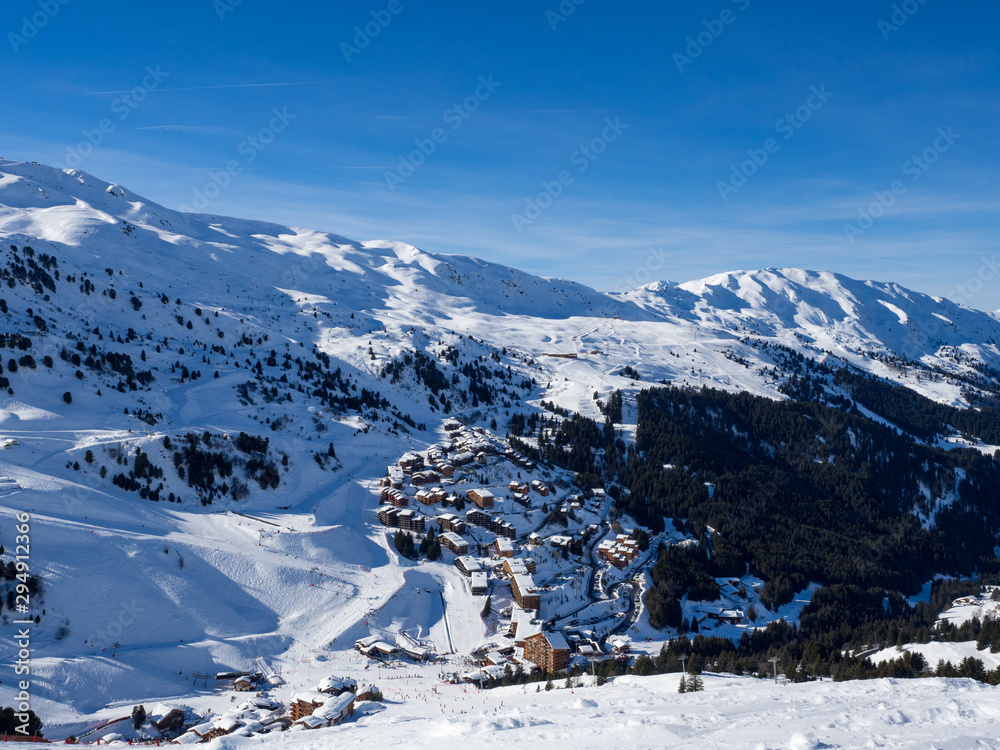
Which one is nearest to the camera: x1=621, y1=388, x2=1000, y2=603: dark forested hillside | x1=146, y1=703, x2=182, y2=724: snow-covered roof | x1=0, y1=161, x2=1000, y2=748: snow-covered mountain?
x1=146, y1=703, x2=182, y2=724: snow-covered roof

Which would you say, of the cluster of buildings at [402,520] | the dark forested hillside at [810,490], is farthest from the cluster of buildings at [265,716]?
the dark forested hillside at [810,490]

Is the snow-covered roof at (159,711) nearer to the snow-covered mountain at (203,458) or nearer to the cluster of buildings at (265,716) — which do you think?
the cluster of buildings at (265,716)

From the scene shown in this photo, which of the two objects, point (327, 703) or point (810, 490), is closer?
point (327, 703)

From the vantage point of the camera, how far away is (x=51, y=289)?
10562cm

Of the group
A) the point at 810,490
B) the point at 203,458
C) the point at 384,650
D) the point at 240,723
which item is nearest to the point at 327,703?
the point at 240,723

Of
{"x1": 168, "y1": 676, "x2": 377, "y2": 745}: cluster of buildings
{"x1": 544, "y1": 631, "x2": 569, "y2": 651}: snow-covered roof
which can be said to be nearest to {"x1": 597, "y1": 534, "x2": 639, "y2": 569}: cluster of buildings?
{"x1": 544, "y1": 631, "x2": 569, "y2": 651}: snow-covered roof

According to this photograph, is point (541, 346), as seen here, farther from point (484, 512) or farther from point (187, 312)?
point (484, 512)

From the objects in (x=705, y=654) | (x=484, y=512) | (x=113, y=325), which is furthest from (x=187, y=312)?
(x=705, y=654)

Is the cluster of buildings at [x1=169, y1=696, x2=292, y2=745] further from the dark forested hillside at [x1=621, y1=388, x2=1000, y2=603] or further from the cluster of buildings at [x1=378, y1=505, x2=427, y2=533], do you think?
the dark forested hillside at [x1=621, y1=388, x2=1000, y2=603]

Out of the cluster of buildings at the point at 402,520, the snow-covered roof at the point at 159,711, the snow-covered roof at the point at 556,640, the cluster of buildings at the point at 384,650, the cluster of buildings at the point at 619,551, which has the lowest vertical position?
the cluster of buildings at the point at 384,650

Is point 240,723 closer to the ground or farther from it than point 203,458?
closer to the ground

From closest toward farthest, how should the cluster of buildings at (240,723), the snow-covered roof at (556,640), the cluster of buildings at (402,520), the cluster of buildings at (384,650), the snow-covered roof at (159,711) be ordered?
the cluster of buildings at (240,723)
the snow-covered roof at (159,711)
the cluster of buildings at (384,650)
the snow-covered roof at (556,640)
the cluster of buildings at (402,520)

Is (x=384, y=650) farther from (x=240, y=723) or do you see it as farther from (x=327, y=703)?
(x=240, y=723)

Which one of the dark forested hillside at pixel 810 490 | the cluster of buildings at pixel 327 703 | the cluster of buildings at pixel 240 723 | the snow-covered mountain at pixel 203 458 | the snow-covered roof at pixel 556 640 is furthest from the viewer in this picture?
the dark forested hillside at pixel 810 490
